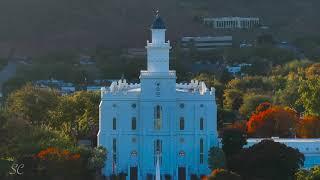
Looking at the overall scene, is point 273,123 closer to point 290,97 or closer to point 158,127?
point 158,127

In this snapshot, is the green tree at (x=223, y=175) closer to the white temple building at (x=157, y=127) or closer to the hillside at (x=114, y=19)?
the white temple building at (x=157, y=127)

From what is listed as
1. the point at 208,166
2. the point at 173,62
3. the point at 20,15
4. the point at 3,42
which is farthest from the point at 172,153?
the point at 20,15

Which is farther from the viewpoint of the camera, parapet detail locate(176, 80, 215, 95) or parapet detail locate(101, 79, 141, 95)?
parapet detail locate(101, 79, 141, 95)

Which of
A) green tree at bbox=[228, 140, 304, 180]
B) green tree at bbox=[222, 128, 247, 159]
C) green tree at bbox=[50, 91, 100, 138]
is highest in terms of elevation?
green tree at bbox=[50, 91, 100, 138]

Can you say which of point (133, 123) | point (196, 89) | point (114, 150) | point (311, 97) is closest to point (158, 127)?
point (133, 123)

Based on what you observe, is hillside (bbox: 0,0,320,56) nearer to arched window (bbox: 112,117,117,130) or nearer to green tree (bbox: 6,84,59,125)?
green tree (bbox: 6,84,59,125)

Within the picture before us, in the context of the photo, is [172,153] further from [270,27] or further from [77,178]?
[270,27]

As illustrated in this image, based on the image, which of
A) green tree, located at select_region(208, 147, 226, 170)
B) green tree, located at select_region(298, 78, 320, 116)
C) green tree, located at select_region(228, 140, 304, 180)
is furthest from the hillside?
green tree, located at select_region(228, 140, 304, 180)
